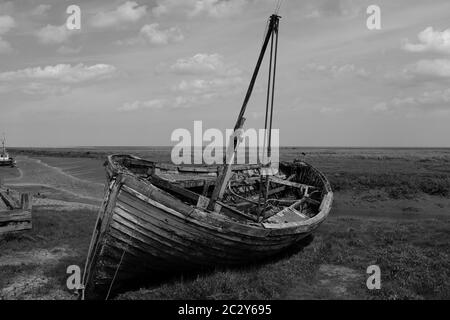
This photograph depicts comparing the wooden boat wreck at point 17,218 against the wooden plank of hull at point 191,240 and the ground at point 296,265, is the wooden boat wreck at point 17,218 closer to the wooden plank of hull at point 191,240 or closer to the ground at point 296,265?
the ground at point 296,265

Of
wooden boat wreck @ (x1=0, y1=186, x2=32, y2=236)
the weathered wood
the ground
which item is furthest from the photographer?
wooden boat wreck @ (x1=0, y1=186, x2=32, y2=236)

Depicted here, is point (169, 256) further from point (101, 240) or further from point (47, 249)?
point (47, 249)

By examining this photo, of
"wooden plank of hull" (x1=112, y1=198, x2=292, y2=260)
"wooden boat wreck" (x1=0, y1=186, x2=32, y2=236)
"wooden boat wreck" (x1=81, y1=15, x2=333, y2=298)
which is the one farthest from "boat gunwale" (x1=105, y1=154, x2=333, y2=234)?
"wooden boat wreck" (x1=0, y1=186, x2=32, y2=236)

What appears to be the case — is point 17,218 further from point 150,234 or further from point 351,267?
point 351,267

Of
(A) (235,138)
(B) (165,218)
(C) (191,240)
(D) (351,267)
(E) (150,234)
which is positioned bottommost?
(D) (351,267)

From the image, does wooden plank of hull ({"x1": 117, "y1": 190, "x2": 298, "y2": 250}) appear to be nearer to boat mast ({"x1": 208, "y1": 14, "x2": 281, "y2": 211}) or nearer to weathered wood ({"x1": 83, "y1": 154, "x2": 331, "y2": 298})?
weathered wood ({"x1": 83, "y1": 154, "x2": 331, "y2": 298})

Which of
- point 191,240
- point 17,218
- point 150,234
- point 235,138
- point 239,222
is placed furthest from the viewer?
point 17,218

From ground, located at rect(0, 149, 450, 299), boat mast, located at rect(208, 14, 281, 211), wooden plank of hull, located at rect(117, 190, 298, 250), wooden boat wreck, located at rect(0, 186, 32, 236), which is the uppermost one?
boat mast, located at rect(208, 14, 281, 211)

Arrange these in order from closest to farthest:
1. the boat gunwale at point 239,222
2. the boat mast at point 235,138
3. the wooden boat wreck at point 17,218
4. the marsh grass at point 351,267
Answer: the boat gunwale at point 239,222
the marsh grass at point 351,267
the boat mast at point 235,138
the wooden boat wreck at point 17,218

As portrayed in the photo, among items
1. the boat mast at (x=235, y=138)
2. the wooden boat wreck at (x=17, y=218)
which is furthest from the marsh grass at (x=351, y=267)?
the wooden boat wreck at (x=17, y=218)

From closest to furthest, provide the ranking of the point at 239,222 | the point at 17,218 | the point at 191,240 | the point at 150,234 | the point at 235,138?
the point at 150,234 → the point at 191,240 → the point at 239,222 → the point at 235,138 → the point at 17,218

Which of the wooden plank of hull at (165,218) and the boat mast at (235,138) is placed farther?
the boat mast at (235,138)

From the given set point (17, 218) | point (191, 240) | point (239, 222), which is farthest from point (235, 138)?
point (17, 218)
